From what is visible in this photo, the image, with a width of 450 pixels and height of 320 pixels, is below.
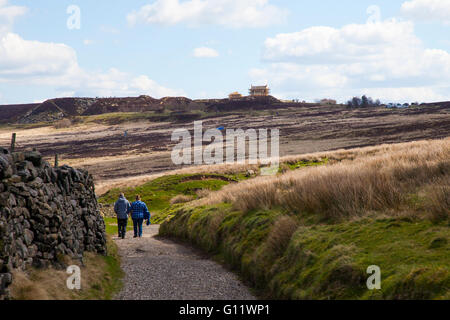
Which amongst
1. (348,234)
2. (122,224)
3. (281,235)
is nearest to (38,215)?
(281,235)

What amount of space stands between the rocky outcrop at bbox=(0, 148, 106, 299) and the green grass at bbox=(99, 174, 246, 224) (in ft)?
91.2

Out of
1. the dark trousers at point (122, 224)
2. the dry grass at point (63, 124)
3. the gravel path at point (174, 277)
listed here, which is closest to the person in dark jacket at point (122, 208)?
the dark trousers at point (122, 224)

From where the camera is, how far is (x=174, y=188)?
50.7m

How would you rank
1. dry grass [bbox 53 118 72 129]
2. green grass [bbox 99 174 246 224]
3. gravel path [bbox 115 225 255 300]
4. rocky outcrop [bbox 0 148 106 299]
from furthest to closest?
dry grass [bbox 53 118 72 129] → green grass [bbox 99 174 246 224] → gravel path [bbox 115 225 255 300] → rocky outcrop [bbox 0 148 106 299]

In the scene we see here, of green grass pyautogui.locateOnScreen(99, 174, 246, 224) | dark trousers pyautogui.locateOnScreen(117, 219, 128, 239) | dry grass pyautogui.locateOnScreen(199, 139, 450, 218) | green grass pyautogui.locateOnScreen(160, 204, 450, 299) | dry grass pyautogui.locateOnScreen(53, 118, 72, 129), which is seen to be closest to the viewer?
green grass pyautogui.locateOnScreen(160, 204, 450, 299)

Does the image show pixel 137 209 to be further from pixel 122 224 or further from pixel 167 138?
pixel 167 138

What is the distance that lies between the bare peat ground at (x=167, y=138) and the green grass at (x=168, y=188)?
1623cm

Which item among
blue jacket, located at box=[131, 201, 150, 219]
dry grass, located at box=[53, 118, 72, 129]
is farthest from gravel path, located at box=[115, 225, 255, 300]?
dry grass, located at box=[53, 118, 72, 129]

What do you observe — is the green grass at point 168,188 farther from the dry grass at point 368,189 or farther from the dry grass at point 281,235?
the dry grass at point 281,235

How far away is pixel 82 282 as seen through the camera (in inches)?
470

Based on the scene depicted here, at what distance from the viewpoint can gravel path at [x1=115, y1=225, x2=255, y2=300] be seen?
12.3 metres

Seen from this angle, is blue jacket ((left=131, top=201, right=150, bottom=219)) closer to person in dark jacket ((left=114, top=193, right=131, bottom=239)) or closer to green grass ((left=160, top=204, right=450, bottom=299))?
person in dark jacket ((left=114, top=193, right=131, bottom=239))

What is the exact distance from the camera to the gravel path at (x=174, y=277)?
12.3 m

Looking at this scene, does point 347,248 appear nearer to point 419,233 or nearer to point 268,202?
point 419,233
